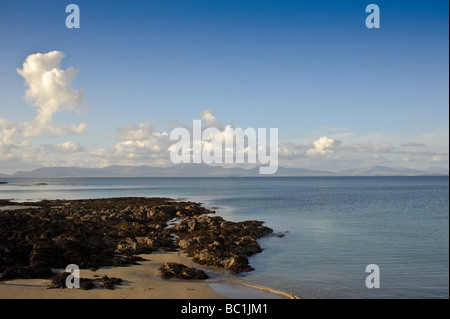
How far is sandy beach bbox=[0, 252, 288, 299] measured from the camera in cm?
1540

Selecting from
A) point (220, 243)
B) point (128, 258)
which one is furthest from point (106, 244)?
point (220, 243)

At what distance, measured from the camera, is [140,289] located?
16578mm

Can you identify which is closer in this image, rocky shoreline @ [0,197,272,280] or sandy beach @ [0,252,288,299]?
sandy beach @ [0,252,288,299]

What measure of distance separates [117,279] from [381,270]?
16131 millimetres

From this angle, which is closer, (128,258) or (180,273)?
(180,273)

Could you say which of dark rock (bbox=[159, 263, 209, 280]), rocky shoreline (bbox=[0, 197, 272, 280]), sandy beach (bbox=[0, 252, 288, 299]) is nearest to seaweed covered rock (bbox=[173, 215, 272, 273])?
rocky shoreline (bbox=[0, 197, 272, 280])

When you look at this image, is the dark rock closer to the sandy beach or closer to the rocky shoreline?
the sandy beach

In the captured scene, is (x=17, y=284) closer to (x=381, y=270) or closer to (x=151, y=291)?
(x=151, y=291)

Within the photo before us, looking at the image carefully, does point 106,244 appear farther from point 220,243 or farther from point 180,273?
point 180,273

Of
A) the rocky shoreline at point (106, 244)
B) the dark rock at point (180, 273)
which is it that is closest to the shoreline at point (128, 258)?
the rocky shoreline at point (106, 244)

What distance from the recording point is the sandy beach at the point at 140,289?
15.4 meters
